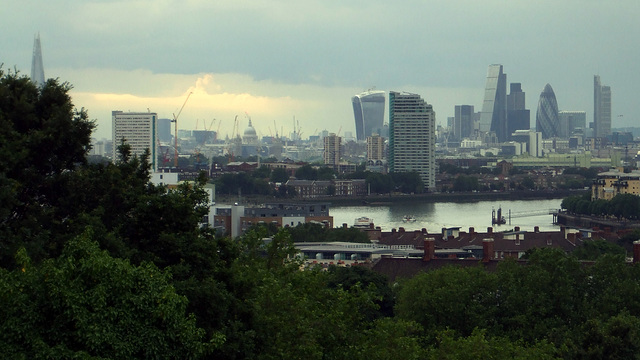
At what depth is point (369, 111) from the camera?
119812 millimetres

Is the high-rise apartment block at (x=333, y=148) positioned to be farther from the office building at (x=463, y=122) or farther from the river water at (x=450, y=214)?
the office building at (x=463, y=122)

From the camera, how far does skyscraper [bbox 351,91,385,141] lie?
118062mm

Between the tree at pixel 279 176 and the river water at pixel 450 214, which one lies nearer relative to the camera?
the river water at pixel 450 214

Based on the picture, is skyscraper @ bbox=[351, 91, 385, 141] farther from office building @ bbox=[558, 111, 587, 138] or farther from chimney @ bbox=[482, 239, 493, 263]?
chimney @ bbox=[482, 239, 493, 263]

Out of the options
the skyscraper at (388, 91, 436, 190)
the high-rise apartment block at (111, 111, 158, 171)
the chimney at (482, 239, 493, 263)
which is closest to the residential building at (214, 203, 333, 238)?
the chimney at (482, 239, 493, 263)

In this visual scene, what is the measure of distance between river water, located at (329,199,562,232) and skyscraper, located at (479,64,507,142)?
75.7m

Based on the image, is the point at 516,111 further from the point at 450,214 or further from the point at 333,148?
the point at 450,214

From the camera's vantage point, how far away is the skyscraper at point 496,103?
12588cm

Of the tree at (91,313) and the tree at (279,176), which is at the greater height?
the tree at (279,176)

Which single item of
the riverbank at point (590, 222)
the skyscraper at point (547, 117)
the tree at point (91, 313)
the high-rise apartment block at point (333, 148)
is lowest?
the riverbank at point (590, 222)

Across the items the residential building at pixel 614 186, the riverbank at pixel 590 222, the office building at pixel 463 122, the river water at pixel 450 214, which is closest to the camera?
the river water at pixel 450 214

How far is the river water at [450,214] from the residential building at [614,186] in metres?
1.96

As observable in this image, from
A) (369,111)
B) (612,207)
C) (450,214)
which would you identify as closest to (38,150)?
(612,207)

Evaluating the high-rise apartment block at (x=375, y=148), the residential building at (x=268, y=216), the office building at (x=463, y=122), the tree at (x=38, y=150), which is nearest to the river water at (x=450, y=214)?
the residential building at (x=268, y=216)
